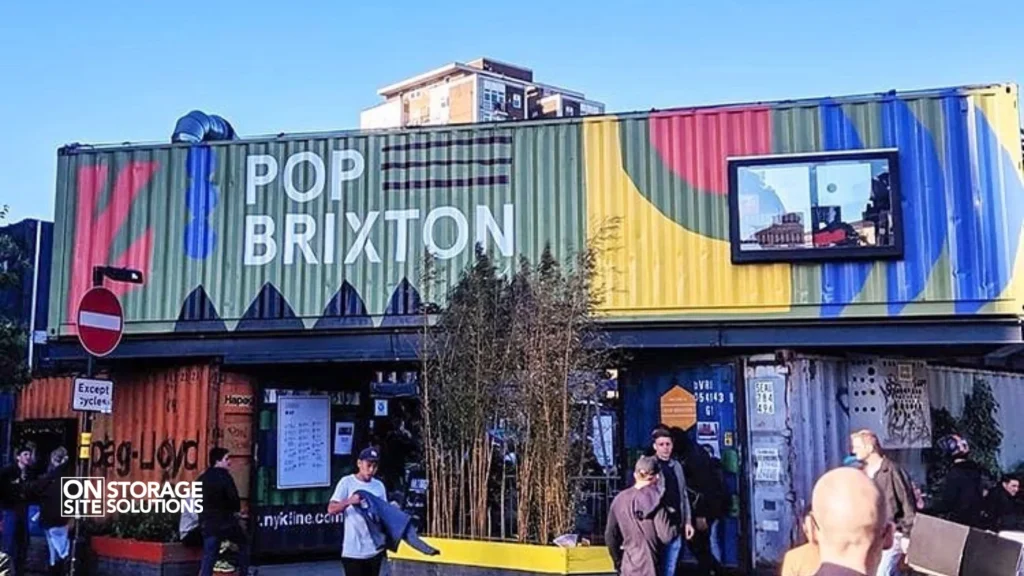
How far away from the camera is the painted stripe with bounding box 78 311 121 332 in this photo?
382 inches

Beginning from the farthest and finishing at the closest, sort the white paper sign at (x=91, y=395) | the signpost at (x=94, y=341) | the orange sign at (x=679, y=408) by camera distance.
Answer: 1. the orange sign at (x=679, y=408)
2. the signpost at (x=94, y=341)
3. the white paper sign at (x=91, y=395)

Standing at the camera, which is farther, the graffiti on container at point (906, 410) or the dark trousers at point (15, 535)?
the graffiti on container at point (906, 410)

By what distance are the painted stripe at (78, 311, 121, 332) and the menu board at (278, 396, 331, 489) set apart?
3.53 meters

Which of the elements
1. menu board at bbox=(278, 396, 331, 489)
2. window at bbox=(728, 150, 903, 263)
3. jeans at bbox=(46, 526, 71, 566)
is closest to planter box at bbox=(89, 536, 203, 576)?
jeans at bbox=(46, 526, 71, 566)

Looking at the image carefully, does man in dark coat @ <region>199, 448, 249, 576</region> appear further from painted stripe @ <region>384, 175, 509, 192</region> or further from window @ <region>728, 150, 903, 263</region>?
window @ <region>728, 150, 903, 263</region>

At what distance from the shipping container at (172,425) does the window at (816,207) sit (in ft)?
20.2

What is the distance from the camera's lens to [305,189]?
13.2 meters

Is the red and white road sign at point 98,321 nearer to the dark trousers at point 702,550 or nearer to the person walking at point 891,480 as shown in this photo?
the dark trousers at point 702,550

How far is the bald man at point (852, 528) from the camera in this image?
9.55ft

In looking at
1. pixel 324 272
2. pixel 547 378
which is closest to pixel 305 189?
pixel 324 272

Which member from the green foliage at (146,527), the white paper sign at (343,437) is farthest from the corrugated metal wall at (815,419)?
the green foliage at (146,527)

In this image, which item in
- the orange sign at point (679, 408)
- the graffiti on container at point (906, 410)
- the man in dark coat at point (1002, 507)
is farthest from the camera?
the graffiti on container at point (906, 410)

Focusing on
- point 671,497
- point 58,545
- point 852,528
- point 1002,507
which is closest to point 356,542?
point 671,497

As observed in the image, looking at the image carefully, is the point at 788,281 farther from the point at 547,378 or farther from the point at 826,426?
the point at 547,378
